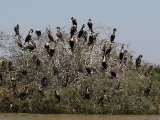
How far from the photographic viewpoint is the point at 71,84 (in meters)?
36.6

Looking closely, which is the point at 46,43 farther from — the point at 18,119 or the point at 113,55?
the point at 18,119

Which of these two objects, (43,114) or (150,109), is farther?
(150,109)

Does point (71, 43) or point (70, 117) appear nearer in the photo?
point (70, 117)

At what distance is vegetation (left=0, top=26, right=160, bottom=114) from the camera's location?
35031 mm

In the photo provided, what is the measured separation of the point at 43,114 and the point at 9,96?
7.93ft

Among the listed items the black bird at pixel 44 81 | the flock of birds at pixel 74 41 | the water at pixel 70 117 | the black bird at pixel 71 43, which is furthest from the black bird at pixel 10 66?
the water at pixel 70 117

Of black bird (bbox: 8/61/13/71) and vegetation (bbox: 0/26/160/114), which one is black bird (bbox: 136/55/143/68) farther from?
black bird (bbox: 8/61/13/71)

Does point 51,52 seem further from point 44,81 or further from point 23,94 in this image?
point 23,94

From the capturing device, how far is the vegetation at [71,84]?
35.0 metres

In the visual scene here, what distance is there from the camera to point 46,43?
37312 millimetres

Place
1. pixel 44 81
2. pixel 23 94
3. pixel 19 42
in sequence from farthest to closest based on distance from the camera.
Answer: pixel 19 42
pixel 44 81
pixel 23 94

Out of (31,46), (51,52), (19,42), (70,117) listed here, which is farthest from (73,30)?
(70,117)

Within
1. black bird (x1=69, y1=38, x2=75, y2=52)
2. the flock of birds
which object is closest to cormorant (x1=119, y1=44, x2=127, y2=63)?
the flock of birds

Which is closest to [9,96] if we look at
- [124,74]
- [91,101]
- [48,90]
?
[48,90]
